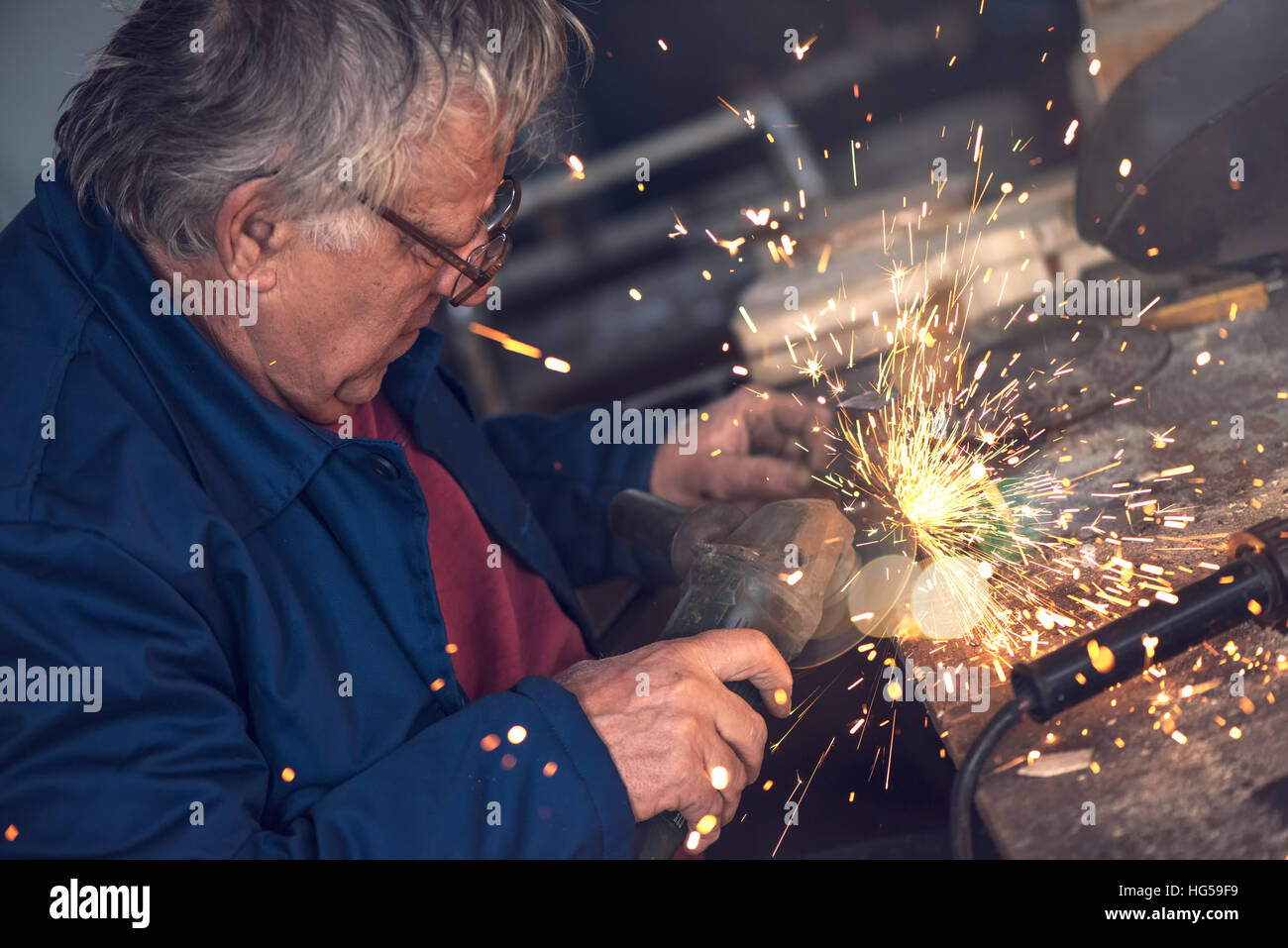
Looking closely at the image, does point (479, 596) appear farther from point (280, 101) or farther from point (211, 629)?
point (280, 101)

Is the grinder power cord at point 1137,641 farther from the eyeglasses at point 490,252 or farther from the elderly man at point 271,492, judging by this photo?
the eyeglasses at point 490,252

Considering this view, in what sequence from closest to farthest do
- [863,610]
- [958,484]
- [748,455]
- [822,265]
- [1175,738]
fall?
1. [1175,738]
2. [863,610]
3. [958,484]
4. [748,455]
5. [822,265]

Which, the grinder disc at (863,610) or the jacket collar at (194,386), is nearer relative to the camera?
the jacket collar at (194,386)

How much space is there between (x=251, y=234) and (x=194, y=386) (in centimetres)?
21

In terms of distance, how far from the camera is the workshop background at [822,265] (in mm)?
1541

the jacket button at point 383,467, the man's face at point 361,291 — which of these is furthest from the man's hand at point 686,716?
the man's face at point 361,291

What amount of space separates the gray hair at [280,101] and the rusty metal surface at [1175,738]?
3.05ft

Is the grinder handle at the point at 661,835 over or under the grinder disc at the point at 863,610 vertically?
under

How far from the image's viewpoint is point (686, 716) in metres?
1.33

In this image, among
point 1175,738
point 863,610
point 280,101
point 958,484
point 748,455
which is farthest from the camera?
point 748,455

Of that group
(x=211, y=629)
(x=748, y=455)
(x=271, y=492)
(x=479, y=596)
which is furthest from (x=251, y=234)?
(x=748, y=455)

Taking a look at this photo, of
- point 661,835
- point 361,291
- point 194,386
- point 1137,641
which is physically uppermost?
point 361,291

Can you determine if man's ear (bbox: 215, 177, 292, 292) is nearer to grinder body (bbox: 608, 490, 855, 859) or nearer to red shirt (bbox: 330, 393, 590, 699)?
red shirt (bbox: 330, 393, 590, 699)

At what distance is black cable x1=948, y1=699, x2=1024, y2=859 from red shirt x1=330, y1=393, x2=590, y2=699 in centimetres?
78
